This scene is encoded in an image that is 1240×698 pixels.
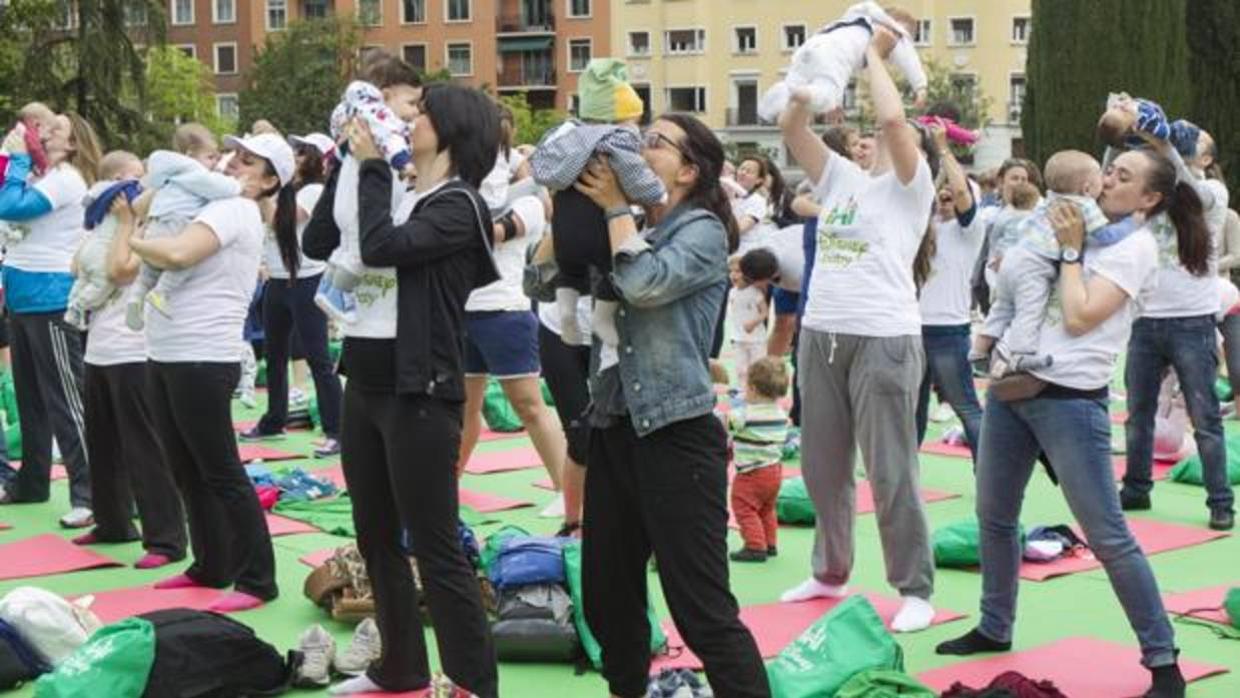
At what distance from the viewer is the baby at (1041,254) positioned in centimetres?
509

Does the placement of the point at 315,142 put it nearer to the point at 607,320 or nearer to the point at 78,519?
the point at 78,519

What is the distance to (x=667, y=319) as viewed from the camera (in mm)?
4223

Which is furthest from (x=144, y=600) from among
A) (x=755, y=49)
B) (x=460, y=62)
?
(x=460, y=62)

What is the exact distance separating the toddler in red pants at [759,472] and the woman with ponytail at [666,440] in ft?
8.38

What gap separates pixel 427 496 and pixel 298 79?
195 feet

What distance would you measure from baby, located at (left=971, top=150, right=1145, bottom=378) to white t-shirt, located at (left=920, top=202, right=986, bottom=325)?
2.99m

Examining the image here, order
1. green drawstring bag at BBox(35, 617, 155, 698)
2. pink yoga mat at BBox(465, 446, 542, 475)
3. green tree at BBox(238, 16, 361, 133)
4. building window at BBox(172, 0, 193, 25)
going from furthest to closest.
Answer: building window at BBox(172, 0, 193, 25)
green tree at BBox(238, 16, 361, 133)
pink yoga mat at BBox(465, 446, 542, 475)
green drawstring bag at BBox(35, 617, 155, 698)

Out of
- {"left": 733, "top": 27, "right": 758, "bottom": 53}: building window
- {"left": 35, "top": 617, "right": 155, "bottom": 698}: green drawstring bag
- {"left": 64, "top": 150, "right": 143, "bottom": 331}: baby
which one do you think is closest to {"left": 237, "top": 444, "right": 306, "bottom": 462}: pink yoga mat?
{"left": 64, "top": 150, "right": 143, "bottom": 331}: baby

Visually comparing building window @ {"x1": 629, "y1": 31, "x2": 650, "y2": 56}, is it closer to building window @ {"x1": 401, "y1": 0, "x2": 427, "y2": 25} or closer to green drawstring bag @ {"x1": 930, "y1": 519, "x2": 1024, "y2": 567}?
building window @ {"x1": 401, "y1": 0, "x2": 427, "y2": 25}

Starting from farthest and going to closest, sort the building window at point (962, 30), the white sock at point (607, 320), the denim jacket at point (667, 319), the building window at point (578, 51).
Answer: the building window at point (578, 51)
the building window at point (962, 30)
the white sock at point (607, 320)
the denim jacket at point (667, 319)

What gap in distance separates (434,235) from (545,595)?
1565 millimetres

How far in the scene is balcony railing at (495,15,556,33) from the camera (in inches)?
2763

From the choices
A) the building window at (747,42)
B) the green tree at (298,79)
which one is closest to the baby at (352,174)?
the green tree at (298,79)

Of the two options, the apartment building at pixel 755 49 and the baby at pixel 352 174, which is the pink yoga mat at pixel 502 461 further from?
the apartment building at pixel 755 49
